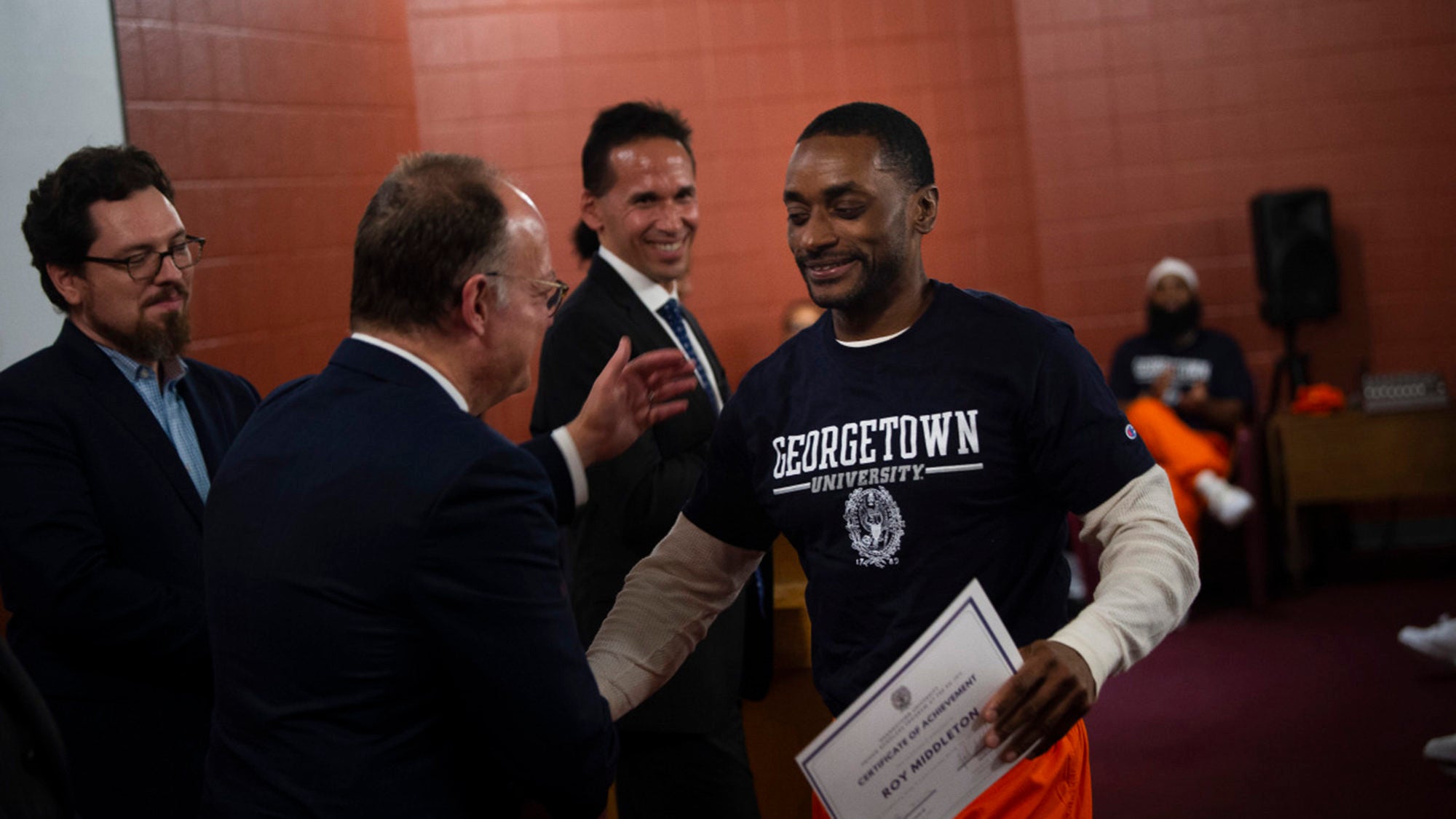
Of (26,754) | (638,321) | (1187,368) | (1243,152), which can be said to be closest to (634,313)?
(638,321)

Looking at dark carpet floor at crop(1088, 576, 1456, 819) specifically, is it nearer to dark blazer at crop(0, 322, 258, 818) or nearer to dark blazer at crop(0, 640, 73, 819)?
dark blazer at crop(0, 322, 258, 818)

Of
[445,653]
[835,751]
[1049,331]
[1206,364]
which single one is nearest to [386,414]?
[445,653]

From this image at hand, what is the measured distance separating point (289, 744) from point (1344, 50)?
6.34 m

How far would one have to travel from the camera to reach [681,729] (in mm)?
2230

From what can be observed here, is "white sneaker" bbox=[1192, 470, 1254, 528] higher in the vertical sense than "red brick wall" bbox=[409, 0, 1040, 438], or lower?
lower

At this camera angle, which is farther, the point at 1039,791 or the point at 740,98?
the point at 740,98

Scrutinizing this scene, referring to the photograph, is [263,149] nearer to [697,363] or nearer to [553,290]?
[697,363]

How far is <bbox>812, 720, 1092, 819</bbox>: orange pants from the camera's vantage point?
160cm

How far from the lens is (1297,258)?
5980mm

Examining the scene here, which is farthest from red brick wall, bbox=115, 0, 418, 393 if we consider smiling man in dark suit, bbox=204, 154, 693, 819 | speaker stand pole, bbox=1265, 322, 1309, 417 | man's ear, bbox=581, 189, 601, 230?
speaker stand pole, bbox=1265, 322, 1309, 417

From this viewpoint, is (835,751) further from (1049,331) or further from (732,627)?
(732,627)

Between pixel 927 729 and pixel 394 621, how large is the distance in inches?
22.8

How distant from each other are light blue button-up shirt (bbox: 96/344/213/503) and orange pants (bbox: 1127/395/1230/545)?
432 cm

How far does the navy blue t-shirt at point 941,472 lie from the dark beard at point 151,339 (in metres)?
1.06
